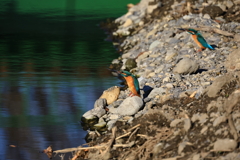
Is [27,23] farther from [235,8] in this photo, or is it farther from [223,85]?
[223,85]

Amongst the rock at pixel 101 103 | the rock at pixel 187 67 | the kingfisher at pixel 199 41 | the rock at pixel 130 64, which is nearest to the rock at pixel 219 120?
the rock at pixel 101 103

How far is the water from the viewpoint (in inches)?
238

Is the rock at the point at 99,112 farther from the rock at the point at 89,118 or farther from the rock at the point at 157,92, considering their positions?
the rock at the point at 157,92

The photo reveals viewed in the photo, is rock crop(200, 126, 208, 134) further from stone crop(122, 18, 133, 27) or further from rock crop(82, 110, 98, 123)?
stone crop(122, 18, 133, 27)

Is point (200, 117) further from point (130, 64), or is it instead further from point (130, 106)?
point (130, 64)

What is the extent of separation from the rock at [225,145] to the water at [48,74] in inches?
70.6

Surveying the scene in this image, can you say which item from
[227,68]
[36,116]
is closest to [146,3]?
[227,68]

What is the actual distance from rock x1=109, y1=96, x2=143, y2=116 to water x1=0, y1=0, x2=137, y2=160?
600mm

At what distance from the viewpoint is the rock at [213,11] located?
11012 millimetres

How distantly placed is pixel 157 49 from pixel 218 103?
15.1 feet

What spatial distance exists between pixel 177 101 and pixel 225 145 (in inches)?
64.0

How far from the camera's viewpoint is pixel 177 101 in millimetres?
5930

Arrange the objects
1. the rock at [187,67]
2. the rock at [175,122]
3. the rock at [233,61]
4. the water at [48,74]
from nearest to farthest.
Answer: the rock at [175,122] → the water at [48,74] → the rock at [233,61] → the rock at [187,67]

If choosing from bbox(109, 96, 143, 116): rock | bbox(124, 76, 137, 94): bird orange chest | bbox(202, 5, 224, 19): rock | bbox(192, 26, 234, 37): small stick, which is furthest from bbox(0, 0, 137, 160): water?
bbox(202, 5, 224, 19): rock
